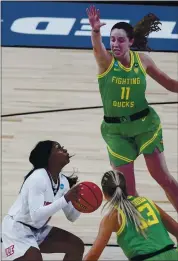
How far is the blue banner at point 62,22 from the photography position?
538 inches

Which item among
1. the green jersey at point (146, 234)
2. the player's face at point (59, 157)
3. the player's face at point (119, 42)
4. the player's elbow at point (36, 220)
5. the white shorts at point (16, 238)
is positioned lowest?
the white shorts at point (16, 238)

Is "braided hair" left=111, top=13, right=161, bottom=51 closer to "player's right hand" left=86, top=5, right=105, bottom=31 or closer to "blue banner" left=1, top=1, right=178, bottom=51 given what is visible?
"player's right hand" left=86, top=5, right=105, bottom=31

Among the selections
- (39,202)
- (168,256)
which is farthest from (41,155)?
(168,256)

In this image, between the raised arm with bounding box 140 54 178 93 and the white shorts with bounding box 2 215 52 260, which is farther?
the raised arm with bounding box 140 54 178 93

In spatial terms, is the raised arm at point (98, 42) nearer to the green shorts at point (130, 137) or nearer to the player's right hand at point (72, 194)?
the green shorts at point (130, 137)

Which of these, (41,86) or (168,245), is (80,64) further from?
(168,245)

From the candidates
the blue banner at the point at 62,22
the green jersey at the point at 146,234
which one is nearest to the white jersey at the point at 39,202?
the green jersey at the point at 146,234

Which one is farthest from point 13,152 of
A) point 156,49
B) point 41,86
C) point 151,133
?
point 156,49

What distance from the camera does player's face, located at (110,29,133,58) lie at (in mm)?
7062

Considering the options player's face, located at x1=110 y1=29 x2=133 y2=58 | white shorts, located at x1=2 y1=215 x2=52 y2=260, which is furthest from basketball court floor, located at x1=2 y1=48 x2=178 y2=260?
player's face, located at x1=110 y1=29 x2=133 y2=58

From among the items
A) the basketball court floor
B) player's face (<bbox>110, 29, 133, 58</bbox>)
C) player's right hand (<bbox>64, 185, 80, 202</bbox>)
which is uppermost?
player's face (<bbox>110, 29, 133, 58</bbox>)

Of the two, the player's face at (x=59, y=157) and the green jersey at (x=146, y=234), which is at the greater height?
the player's face at (x=59, y=157)

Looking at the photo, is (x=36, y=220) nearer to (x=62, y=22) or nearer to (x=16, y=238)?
(x=16, y=238)

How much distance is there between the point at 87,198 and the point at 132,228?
1.65 ft
